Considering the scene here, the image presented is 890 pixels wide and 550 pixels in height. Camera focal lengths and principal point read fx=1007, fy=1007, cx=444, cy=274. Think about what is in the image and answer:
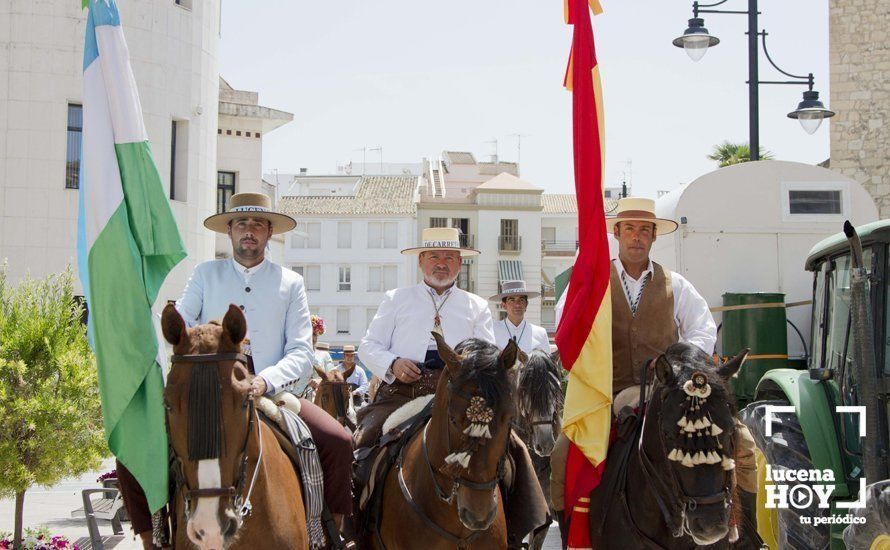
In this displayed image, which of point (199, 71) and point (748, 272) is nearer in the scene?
point (748, 272)

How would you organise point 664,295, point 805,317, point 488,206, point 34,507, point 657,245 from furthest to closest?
point 488,206 < point 34,507 < point 657,245 < point 805,317 < point 664,295

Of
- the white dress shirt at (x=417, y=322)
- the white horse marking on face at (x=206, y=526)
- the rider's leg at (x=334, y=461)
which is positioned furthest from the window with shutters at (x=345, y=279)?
the white horse marking on face at (x=206, y=526)

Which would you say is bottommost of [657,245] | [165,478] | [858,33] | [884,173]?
[165,478]

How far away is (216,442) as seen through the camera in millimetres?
4516

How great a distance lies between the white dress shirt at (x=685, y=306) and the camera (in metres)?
6.81

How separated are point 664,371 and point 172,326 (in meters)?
2.58

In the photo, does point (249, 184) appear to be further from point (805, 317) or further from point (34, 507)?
point (805, 317)

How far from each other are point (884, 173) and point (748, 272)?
50.6 feet

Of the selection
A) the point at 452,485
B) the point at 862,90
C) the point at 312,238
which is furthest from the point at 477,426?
the point at 312,238

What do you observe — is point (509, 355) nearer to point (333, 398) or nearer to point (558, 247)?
point (333, 398)

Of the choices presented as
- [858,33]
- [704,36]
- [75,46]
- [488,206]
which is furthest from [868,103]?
[488,206]

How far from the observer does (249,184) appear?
108 feet

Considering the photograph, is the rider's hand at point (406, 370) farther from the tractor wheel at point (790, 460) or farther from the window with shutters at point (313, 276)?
the window with shutters at point (313, 276)

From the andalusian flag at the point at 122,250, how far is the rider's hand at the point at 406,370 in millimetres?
2121
